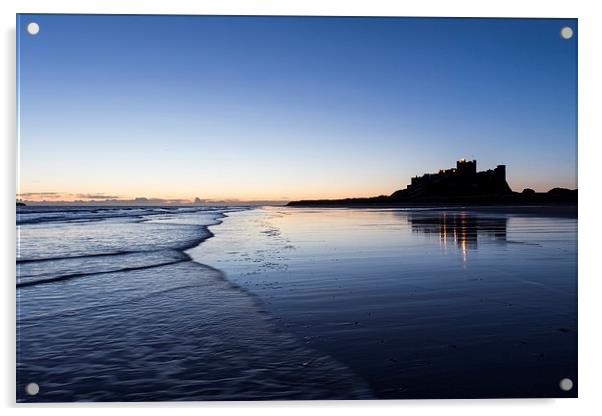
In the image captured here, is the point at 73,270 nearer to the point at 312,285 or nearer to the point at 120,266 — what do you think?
the point at 120,266

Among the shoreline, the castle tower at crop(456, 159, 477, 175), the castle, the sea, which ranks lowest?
the sea

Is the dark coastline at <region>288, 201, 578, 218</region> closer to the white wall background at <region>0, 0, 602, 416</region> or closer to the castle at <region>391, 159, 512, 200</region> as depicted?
the white wall background at <region>0, 0, 602, 416</region>

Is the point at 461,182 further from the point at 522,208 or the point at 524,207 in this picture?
the point at 522,208

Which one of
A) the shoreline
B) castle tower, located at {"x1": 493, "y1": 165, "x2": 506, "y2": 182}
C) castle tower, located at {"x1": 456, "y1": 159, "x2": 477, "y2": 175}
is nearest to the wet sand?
the shoreline

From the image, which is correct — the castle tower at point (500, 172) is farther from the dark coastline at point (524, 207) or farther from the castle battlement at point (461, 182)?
the dark coastline at point (524, 207)

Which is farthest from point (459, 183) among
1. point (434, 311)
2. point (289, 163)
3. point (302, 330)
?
point (302, 330)

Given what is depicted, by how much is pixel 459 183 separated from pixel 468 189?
275 millimetres

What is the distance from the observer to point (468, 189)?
805 cm

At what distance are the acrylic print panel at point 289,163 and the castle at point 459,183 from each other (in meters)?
0.11

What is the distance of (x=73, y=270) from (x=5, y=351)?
306cm

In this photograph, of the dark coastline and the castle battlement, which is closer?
the dark coastline

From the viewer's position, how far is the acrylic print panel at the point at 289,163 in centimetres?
306

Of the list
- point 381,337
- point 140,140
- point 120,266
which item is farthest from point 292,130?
point 381,337

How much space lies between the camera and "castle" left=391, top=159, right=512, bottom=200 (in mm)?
6434
